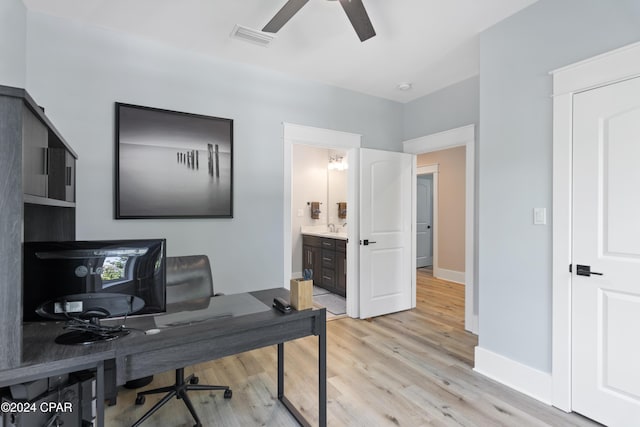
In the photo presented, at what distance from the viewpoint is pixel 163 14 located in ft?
7.93

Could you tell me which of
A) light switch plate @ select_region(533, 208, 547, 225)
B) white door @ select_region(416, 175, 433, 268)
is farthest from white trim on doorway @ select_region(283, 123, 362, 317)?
white door @ select_region(416, 175, 433, 268)

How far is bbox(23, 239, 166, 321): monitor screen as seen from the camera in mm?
1351

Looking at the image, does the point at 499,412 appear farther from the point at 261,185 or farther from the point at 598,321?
the point at 261,185

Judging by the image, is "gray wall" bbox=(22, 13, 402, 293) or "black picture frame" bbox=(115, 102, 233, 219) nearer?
"gray wall" bbox=(22, 13, 402, 293)

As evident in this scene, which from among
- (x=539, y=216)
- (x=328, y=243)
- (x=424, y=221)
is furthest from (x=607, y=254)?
(x=424, y=221)

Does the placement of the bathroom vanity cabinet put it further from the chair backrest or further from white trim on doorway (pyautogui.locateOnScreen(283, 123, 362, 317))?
the chair backrest

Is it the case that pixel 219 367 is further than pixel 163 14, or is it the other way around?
pixel 219 367

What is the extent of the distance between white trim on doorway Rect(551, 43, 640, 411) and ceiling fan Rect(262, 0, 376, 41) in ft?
4.24

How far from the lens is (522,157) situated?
2373 mm

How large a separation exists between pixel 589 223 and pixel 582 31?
47.4 inches

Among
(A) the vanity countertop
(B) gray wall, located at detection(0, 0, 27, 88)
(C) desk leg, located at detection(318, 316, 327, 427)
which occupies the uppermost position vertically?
(B) gray wall, located at detection(0, 0, 27, 88)

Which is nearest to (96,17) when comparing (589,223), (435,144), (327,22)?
(327,22)

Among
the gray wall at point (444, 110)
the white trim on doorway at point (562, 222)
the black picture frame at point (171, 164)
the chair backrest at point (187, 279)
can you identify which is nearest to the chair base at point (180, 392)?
the chair backrest at point (187, 279)

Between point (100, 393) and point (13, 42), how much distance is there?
7.53 feet
